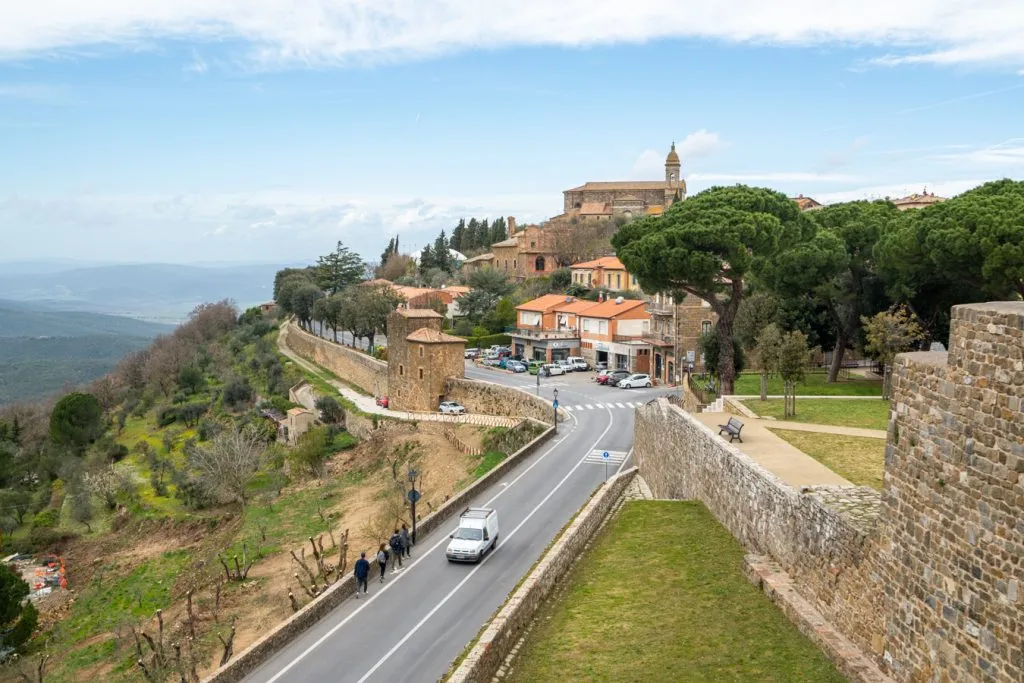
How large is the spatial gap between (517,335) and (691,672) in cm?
5331

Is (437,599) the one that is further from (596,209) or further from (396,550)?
(596,209)

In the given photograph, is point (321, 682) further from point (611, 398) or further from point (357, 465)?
point (611, 398)

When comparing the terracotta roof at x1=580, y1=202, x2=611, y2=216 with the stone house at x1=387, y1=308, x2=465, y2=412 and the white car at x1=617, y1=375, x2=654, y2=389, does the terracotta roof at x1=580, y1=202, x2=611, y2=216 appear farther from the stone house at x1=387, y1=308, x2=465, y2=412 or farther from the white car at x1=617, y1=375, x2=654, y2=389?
the stone house at x1=387, y1=308, x2=465, y2=412

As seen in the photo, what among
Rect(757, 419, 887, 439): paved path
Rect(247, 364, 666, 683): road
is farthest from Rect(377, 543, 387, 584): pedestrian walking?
Rect(757, 419, 887, 439): paved path

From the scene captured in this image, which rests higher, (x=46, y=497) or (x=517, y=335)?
(x=517, y=335)

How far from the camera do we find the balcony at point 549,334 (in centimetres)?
6078

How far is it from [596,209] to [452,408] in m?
67.2

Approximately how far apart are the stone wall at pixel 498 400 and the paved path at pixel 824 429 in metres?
14.4

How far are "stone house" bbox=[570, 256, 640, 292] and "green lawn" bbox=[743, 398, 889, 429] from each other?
4181cm

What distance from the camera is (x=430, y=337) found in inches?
1884

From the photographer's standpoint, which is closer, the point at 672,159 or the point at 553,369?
the point at 553,369

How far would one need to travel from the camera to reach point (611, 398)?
44688 millimetres

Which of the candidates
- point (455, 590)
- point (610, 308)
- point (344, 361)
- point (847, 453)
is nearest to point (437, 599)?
point (455, 590)

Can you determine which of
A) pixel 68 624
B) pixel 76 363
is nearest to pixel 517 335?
pixel 68 624
